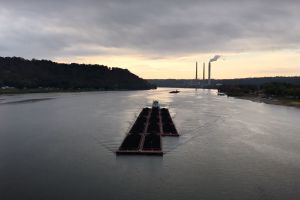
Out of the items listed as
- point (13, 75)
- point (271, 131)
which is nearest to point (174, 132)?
point (271, 131)

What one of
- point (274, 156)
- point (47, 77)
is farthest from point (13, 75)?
point (274, 156)

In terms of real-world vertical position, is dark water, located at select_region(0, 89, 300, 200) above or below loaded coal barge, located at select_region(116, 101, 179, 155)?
below

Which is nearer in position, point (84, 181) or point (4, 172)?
point (84, 181)

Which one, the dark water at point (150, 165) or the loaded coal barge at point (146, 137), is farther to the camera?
the loaded coal barge at point (146, 137)

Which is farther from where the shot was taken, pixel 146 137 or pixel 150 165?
pixel 146 137

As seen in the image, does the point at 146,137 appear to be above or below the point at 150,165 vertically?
above

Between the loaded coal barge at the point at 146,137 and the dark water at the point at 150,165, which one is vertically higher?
the loaded coal barge at the point at 146,137

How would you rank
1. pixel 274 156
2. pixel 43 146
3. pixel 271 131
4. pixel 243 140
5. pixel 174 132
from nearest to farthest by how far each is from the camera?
pixel 274 156
pixel 43 146
pixel 243 140
pixel 174 132
pixel 271 131

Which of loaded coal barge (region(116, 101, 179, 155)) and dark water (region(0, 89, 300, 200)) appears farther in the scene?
loaded coal barge (region(116, 101, 179, 155))

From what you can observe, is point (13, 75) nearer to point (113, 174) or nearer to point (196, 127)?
point (196, 127)

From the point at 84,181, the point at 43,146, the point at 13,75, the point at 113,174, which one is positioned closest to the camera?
the point at 84,181
